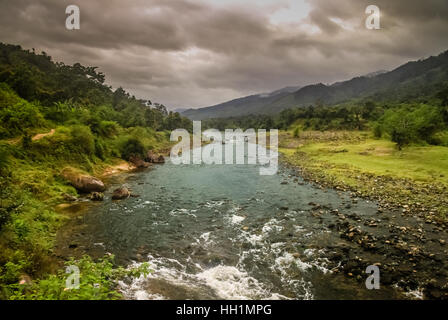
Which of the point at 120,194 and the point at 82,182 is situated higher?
the point at 82,182

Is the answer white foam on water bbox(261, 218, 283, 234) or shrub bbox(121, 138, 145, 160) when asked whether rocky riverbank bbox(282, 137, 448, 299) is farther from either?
shrub bbox(121, 138, 145, 160)

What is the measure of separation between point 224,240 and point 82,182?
19.3 metres

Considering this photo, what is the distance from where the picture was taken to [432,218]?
60.9ft

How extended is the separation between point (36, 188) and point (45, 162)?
7.82 metres

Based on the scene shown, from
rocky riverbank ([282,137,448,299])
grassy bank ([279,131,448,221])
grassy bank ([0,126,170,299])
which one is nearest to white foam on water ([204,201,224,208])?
rocky riverbank ([282,137,448,299])

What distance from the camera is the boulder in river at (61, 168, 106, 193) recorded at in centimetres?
2702

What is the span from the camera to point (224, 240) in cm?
1681

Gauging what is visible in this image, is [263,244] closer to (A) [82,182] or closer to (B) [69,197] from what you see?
(B) [69,197]

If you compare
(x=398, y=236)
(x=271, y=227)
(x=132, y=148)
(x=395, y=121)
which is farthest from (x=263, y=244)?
(x=395, y=121)

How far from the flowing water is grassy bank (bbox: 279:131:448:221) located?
3.31 metres

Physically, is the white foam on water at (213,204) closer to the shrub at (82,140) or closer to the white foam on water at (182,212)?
the white foam on water at (182,212)

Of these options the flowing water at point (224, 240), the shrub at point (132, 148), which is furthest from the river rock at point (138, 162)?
the flowing water at point (224, 240)

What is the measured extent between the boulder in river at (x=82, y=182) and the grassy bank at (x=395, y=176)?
2736 cm

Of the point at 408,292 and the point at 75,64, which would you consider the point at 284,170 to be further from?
the point at 75,64
